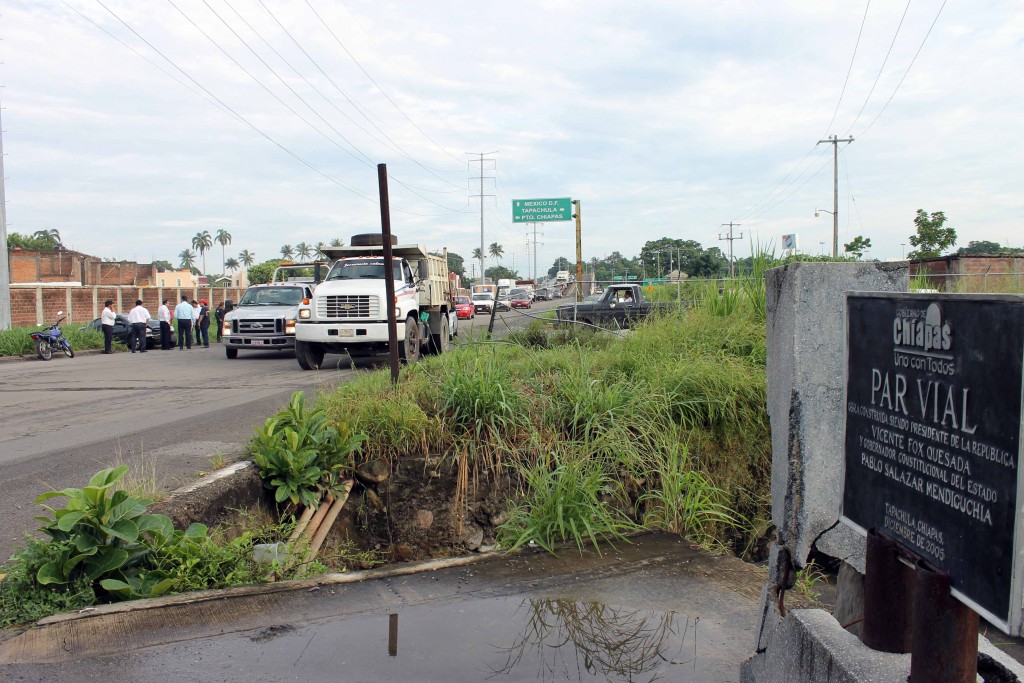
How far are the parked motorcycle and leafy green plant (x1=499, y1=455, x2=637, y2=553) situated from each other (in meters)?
Result: 19.1

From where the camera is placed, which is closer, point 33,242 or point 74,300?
point 74,300

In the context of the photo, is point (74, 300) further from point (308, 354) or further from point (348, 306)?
point (348, 306)

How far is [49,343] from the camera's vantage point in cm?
2070

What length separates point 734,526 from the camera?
19.9 feet

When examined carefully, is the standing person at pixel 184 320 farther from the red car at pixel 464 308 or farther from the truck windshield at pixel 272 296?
the red car at pixel 464 308

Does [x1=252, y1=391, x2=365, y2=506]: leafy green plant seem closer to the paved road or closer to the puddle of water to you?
the paved road

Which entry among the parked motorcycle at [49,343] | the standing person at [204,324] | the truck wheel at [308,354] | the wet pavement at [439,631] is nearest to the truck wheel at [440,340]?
the truck wheel at [308,354]

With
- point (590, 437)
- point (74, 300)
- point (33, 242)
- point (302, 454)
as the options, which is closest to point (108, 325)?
point (74, 300)

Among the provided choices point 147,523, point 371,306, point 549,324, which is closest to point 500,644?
point 147,523

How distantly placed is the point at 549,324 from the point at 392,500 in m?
7.04

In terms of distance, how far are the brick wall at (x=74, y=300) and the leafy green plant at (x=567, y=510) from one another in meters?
25.2

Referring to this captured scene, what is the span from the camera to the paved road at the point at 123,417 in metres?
6.63

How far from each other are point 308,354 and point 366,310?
1682mm

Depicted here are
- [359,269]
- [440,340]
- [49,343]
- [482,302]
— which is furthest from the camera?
[482,302]
